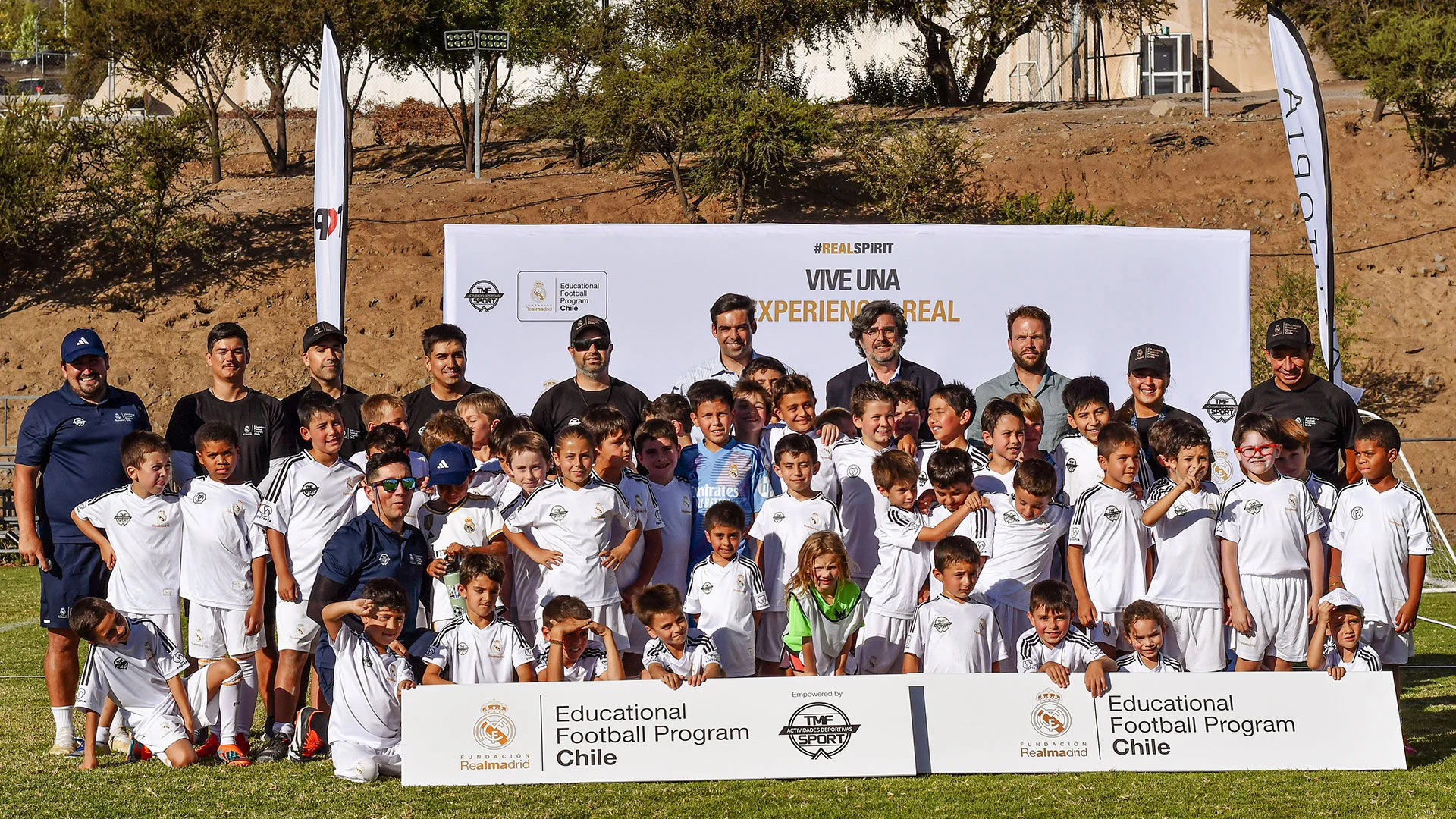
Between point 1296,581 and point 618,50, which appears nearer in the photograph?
point 1296,581

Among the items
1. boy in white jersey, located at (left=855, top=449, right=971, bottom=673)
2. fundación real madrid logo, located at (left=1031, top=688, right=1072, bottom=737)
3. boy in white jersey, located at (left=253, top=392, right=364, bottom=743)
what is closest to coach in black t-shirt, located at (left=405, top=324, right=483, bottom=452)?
boy in white jersey, located at (left=253, top=392, right=364, bottom=743)

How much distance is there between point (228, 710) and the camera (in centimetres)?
598

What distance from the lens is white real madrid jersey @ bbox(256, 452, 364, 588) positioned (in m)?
6.29

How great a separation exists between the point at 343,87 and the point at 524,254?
2.51 meters

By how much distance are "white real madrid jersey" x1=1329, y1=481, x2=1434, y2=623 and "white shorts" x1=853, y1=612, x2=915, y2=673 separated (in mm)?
2064

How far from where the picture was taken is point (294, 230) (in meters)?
25.2

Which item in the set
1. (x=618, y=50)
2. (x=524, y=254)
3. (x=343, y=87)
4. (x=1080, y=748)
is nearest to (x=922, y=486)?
(x=1080, y=748)

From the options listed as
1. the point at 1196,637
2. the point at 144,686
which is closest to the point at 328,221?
the point at 144,686

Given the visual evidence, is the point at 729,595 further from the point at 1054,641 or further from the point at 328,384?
the point at 328,384

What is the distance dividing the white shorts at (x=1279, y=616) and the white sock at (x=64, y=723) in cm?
542

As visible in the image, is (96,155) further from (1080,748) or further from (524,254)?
(1080,748)

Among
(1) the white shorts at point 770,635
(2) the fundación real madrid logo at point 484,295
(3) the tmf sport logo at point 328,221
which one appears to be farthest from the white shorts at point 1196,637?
(3) the tmf sport logo at point 328,221

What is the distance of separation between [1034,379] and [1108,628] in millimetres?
1625

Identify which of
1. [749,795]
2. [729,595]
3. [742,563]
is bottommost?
[749,795]
